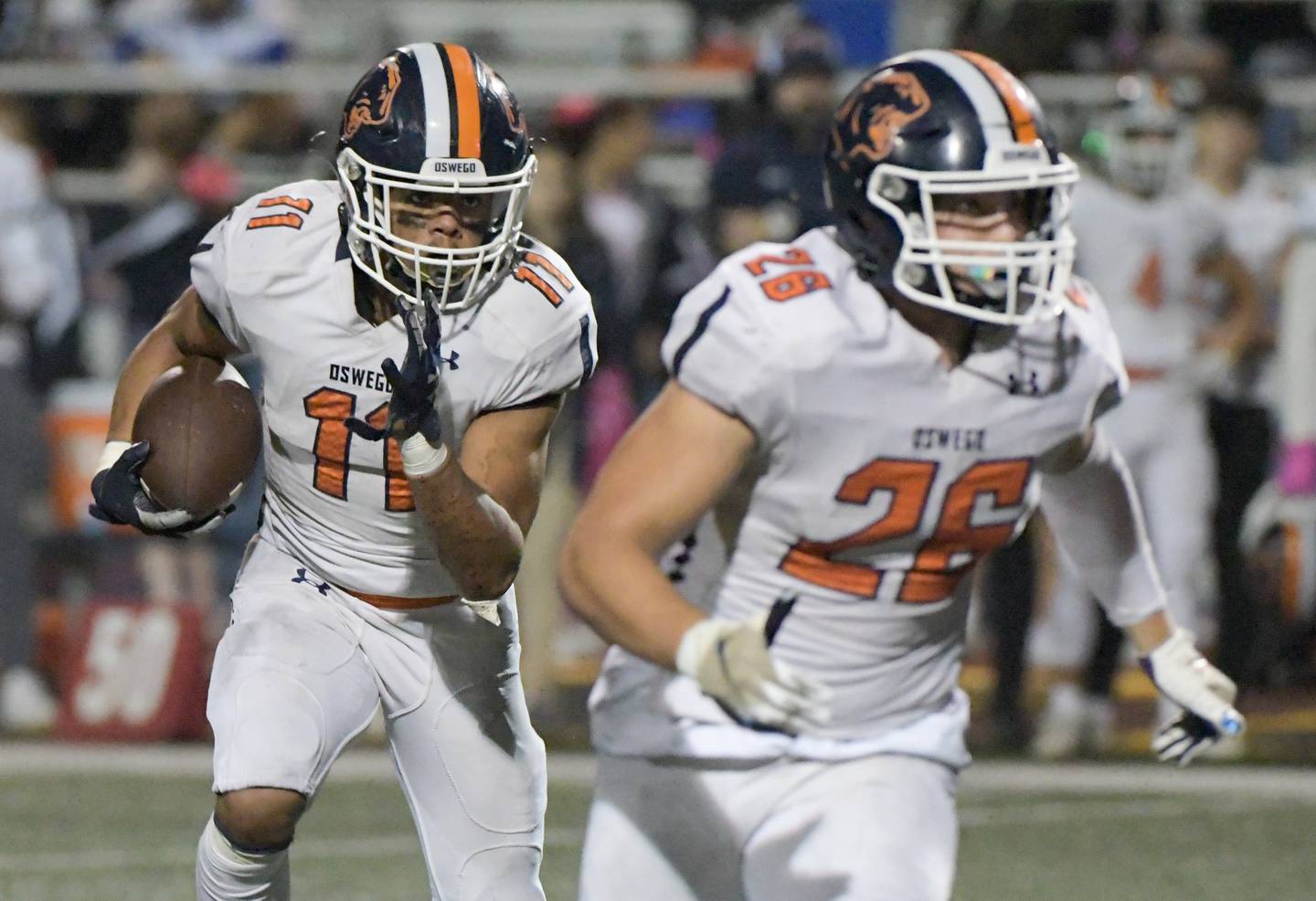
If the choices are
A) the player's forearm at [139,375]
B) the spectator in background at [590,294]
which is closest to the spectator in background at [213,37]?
the spectator in background at [590,294]

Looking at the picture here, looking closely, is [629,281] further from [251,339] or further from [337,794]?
[251,339]

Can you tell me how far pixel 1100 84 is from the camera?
316 inches

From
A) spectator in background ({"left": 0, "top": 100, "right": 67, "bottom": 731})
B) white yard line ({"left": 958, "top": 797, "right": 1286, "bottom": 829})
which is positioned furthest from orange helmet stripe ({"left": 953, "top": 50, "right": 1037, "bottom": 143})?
spectator in background ({"left": 0, "top": 100, "right": 67, "bottom": 731})

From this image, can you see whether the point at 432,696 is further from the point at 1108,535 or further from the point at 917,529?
the point at 1108,535

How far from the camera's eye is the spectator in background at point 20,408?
23.8 feet

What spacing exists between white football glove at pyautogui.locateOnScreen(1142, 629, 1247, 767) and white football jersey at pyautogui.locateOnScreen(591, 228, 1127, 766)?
0.39 meters

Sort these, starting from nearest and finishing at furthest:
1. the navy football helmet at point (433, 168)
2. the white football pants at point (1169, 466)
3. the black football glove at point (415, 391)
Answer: the black football glove at point (415, 391) < the navy football helmet at point (433, 168) < the white football pants at point (1169, 466)

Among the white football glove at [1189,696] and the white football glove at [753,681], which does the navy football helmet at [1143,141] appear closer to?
the white football glove at [1189,696]

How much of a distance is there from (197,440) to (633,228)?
4157 mm

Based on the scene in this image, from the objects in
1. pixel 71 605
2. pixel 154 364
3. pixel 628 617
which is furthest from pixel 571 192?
pixel 628 617

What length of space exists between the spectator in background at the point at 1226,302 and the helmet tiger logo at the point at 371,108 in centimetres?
385

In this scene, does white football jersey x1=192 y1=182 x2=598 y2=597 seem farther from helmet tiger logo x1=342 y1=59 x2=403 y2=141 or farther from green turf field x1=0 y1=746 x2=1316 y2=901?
green turf field x1=0 y1=746 x2=1316 y2=901

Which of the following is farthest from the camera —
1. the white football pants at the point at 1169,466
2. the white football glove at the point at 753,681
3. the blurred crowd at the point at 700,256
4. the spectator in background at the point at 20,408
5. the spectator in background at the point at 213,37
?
the spectator in background at the point at 213,37

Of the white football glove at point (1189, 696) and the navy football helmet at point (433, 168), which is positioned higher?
the navy football helmet at point (433, 168)
